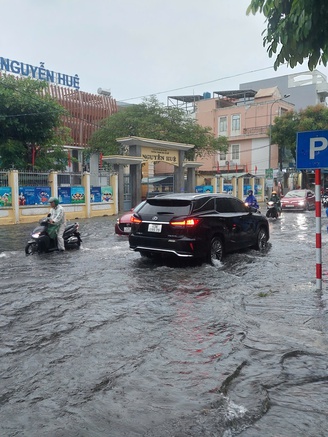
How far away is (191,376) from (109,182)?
77.6 feet

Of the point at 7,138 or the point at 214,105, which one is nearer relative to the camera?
the point at 7,138

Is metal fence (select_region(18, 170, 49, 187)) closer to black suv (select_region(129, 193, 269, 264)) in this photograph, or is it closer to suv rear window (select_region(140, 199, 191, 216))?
black suv (select_region(129, 193, 269, 264))

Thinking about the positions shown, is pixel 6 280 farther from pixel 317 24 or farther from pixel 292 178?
pixel 292 178

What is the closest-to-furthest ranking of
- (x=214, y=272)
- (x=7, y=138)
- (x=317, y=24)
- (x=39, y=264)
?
(x=317, y=24), (x=214, y=272), (x=39, y=264), (x=7, y=138)

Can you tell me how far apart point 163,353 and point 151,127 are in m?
31.2

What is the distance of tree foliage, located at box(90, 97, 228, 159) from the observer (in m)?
34.8

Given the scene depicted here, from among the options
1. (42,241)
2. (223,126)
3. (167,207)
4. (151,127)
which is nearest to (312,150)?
(167,207)

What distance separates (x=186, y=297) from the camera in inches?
274

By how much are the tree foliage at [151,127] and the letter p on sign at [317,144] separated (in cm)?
2816

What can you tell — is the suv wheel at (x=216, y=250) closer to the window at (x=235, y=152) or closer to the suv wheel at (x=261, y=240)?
the suv wheel at (x=261, y=240)

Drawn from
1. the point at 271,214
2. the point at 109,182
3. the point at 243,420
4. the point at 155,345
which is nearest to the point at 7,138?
the point at 109,182

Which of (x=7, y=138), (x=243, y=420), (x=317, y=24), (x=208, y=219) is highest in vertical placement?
(x=7, y=138)

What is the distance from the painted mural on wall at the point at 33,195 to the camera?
20.7 m

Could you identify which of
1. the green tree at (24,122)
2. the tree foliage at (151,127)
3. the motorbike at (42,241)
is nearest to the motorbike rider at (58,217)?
the motorbike at (42,241)
